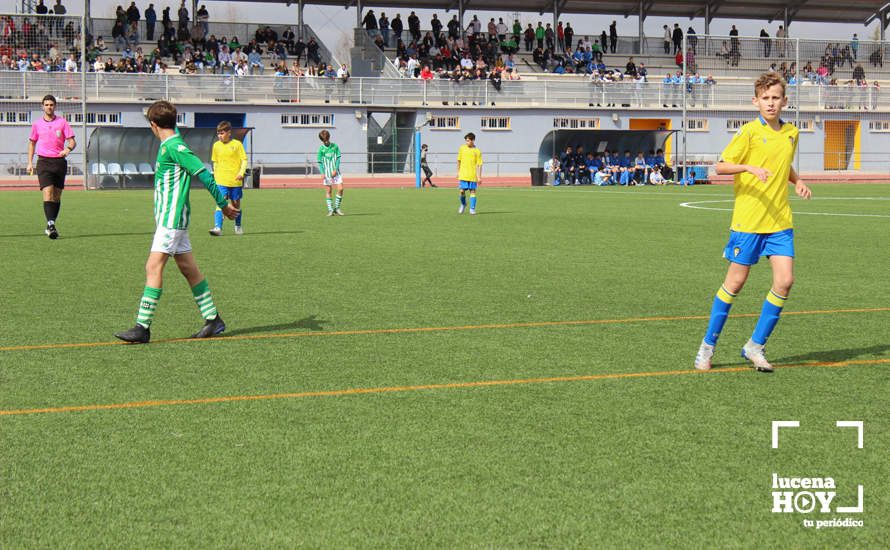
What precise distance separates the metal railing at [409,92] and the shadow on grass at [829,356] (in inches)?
1674

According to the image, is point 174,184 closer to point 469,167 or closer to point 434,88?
point 469,167

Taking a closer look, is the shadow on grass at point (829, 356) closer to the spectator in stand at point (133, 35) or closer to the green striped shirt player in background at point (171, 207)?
the green striped shirt player in background at point (171, 207)

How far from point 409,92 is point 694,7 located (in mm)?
20639

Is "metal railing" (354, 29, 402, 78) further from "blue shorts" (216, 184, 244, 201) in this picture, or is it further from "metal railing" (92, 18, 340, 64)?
"blue shorts" (216, 184, 244, 201)

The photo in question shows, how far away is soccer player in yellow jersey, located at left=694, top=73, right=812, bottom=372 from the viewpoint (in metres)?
7.36

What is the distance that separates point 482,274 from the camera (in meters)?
13.7

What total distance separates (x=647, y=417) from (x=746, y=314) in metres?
4.41

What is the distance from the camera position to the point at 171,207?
29.2ft

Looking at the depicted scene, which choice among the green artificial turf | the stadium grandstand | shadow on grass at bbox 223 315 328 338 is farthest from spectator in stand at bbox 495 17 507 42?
shadow on grass at bbox 223 315 328 338

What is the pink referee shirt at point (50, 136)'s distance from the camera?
59.8ft

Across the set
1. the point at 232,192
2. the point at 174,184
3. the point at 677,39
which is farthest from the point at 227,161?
the point at 677,39

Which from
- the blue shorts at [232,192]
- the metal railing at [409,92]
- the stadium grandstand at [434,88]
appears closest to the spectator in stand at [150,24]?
the stadium grandstand at [434,88]

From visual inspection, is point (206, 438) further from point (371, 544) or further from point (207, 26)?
point (207, 26)

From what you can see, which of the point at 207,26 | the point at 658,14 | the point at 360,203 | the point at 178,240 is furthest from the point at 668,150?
the point at 178,240
